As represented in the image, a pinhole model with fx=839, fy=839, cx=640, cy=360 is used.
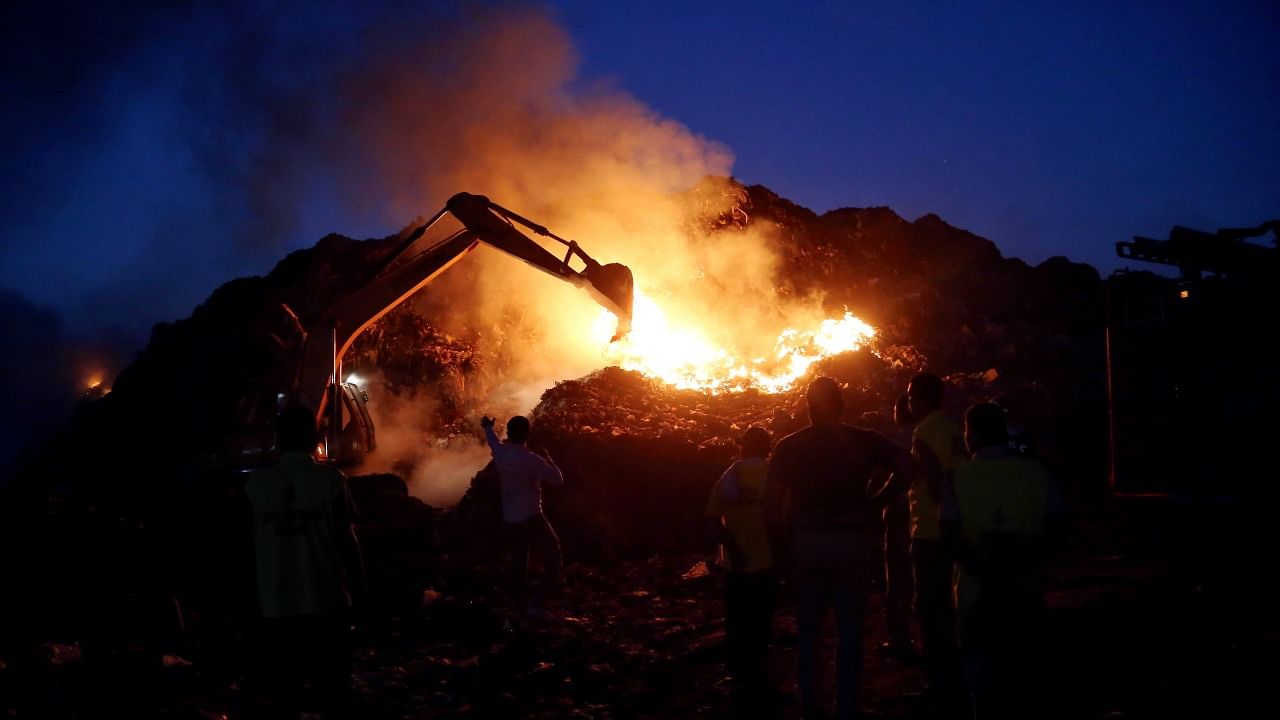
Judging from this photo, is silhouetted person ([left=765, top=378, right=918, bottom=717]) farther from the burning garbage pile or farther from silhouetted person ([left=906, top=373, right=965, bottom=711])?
the burning garbage pile

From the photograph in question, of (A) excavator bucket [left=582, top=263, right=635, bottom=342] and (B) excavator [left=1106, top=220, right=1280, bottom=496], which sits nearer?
(B) excavator [left=1106, top=220, right=1280, bottom=496]

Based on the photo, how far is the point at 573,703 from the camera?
6.28 m

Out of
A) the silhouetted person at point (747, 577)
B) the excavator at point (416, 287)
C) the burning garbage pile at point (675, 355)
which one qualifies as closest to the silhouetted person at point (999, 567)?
the silhouetted person at point (747, 577)

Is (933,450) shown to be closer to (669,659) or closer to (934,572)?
(934,572)

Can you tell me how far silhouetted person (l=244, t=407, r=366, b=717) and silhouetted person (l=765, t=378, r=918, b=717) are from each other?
7.84ft

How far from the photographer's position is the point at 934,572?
16.6 ft

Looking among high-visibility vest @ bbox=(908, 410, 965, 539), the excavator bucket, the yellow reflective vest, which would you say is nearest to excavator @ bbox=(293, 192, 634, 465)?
the excavator bucket

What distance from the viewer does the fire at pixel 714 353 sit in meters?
15.5

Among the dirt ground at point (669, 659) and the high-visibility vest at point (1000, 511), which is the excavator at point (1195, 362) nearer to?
the dirt ground at point (669, 659)

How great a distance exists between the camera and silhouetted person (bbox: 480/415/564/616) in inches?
308

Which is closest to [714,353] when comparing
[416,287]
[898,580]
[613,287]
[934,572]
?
[613,287]

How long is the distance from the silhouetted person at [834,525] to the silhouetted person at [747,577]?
0.48 meters

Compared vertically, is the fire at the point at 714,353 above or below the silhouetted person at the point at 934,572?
above

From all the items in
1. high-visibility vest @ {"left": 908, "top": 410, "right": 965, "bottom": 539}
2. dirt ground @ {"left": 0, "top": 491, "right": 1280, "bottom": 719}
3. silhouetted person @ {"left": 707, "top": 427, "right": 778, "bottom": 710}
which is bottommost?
dirt ground @ {"left": 0, "top": 491, "right": 1280, "bottom": 719}
